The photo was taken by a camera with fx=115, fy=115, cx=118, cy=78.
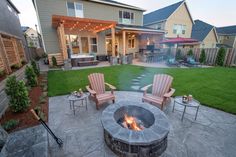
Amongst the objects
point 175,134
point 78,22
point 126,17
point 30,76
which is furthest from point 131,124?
point 126,17

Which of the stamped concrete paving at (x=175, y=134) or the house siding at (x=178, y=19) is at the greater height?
the house siding at (x=178, y=19)

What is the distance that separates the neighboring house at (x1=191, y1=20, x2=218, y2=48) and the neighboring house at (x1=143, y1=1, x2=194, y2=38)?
3.21 m

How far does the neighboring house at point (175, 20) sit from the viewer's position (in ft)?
57.6

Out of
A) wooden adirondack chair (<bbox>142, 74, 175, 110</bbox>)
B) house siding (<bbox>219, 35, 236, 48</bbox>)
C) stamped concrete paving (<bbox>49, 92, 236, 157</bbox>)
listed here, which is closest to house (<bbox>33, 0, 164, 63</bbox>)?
stamped concrete paving (<bbox>49, 92, 236, 157</bbox>)

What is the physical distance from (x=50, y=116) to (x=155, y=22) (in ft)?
65.8

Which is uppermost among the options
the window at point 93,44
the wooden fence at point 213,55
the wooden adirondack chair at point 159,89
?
the window at point 93,44

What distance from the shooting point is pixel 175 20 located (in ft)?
59.8

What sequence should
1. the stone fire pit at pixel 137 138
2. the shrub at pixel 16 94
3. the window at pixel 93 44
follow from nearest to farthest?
1. the stone fire pit at pixel 137 138
2. the shrub at pixel 16 94
3. the window at pixel 93 44

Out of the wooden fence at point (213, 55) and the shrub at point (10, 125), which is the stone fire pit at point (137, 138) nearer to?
the shrub at point (10, 125)

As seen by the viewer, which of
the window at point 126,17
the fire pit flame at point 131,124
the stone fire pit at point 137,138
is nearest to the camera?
the stone fire pit at point 137,138

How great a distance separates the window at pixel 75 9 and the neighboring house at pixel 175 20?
40.0ft

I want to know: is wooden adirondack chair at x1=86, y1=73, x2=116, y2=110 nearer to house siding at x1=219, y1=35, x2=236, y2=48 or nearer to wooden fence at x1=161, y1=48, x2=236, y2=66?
wooden fence at x1=161, y1=48, x2=236, y2=66

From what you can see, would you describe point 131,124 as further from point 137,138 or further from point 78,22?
point 78,22

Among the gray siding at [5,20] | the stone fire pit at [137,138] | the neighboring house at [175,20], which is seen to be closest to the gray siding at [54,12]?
the gray siding at [5,20]
